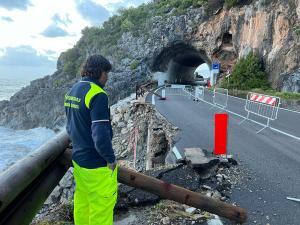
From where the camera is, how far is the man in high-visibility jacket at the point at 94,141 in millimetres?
3943

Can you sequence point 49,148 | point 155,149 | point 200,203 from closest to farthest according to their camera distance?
point 49,148 → point 200,203 → point 155,149

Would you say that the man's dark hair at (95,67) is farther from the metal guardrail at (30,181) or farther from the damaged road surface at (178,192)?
the damaged road surface at (178,192)

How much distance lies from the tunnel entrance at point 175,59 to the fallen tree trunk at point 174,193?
46649 millimetres

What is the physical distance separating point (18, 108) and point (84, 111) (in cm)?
6452

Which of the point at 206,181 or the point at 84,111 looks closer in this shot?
the point at 84,111

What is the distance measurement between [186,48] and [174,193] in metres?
50.6

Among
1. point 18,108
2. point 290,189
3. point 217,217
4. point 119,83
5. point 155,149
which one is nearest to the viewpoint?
point 217,217

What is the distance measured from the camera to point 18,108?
64875 millimetres

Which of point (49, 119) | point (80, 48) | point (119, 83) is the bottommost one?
point (49, 119)

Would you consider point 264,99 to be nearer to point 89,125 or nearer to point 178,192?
point 178,192

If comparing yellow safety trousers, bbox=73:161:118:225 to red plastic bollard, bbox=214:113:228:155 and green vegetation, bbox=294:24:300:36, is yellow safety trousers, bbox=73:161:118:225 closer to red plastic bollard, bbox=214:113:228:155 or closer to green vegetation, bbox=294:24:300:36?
red plastic bollard, bbox=214:113:228:155

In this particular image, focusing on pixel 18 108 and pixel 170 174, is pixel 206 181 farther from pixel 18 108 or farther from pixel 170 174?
pixel 18 108

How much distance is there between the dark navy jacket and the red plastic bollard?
447cm

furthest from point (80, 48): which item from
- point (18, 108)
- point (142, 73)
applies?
point (142, 73)
